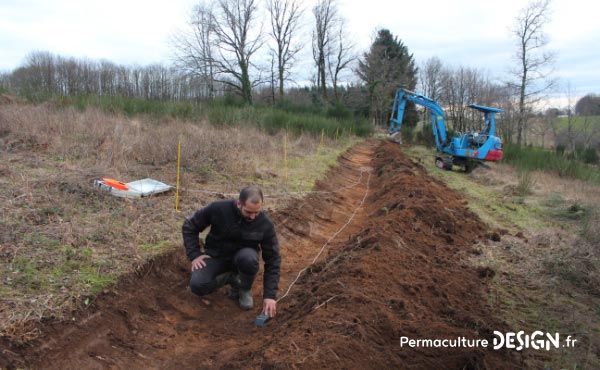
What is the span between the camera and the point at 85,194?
556 centimetres

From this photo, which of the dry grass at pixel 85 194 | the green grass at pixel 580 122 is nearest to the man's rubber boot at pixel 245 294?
the dry grass at pixel 85 194

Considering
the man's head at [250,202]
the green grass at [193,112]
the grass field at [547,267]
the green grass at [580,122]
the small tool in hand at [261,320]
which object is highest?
the green grass at [580,122]

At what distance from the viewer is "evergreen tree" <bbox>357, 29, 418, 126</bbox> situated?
37.4m

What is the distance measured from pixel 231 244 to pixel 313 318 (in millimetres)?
1177

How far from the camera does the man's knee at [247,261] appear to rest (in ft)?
12.7

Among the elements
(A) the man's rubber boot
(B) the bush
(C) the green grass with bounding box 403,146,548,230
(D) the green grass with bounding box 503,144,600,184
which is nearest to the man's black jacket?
(A) the man's rubber boot

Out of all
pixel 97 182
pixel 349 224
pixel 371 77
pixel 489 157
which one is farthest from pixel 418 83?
pixel 97 182

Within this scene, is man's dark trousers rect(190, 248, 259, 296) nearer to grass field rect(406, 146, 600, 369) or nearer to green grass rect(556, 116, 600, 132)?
grass field rect(406, 146, 600, 369)

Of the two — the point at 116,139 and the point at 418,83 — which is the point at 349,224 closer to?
the point at 116,139

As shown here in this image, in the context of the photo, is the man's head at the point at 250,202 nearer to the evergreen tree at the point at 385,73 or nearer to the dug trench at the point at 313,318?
the dug trench at the point at 313,318

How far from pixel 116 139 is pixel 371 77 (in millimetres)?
33159

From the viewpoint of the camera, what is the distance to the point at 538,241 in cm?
615

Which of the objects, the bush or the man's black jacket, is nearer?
the man's black jacket

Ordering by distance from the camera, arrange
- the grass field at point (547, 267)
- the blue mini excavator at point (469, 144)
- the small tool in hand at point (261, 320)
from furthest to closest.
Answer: the blue mini excavator at point (469, 144), the small tool in hand at point (261, 320), the grass field at point (547, 267)
